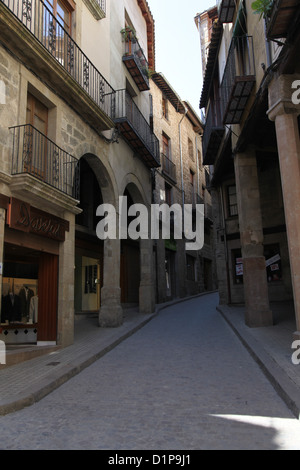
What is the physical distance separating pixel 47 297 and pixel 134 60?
9.84 m

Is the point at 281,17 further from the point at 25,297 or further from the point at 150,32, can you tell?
the point at 150,32

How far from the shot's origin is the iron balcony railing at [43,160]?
7367mm

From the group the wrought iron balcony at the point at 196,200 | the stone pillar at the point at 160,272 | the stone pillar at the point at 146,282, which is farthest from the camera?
the wrought iron balcony at the point at 196,200

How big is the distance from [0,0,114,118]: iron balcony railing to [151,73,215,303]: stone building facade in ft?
24.4

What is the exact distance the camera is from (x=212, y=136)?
14.1 meters

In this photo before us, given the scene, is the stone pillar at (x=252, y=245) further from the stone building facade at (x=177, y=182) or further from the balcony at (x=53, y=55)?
the stone building facade at (x=177, y=182)

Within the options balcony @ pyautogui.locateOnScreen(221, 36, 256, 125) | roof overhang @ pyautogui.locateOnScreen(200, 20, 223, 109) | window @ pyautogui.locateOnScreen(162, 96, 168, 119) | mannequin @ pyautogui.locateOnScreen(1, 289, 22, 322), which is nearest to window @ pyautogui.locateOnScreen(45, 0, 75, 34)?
balcony @ pyautogui.locateOnScreen(221, 36, 256, 125)

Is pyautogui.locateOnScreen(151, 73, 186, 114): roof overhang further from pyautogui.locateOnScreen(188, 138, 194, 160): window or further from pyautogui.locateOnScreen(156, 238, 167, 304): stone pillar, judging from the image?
pyautogui.locateOnScreen(156, 238, 167, 304): stone pillar

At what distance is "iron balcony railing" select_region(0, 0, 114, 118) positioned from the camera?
8016 mm

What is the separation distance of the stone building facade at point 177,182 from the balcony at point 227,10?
27.6 ft

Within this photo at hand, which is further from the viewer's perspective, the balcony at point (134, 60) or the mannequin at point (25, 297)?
the balcony at point (134, 60)

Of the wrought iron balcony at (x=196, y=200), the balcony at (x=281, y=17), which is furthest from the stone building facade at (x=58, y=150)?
the wrought iron balcony at (x=196, y=200)

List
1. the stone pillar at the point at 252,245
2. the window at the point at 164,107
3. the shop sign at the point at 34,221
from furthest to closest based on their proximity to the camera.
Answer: the window at the point at 164,107 → the stone pillar at the point at 252,245 → the shop sign at the point at 34,221

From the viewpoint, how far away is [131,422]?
13.5 feet
